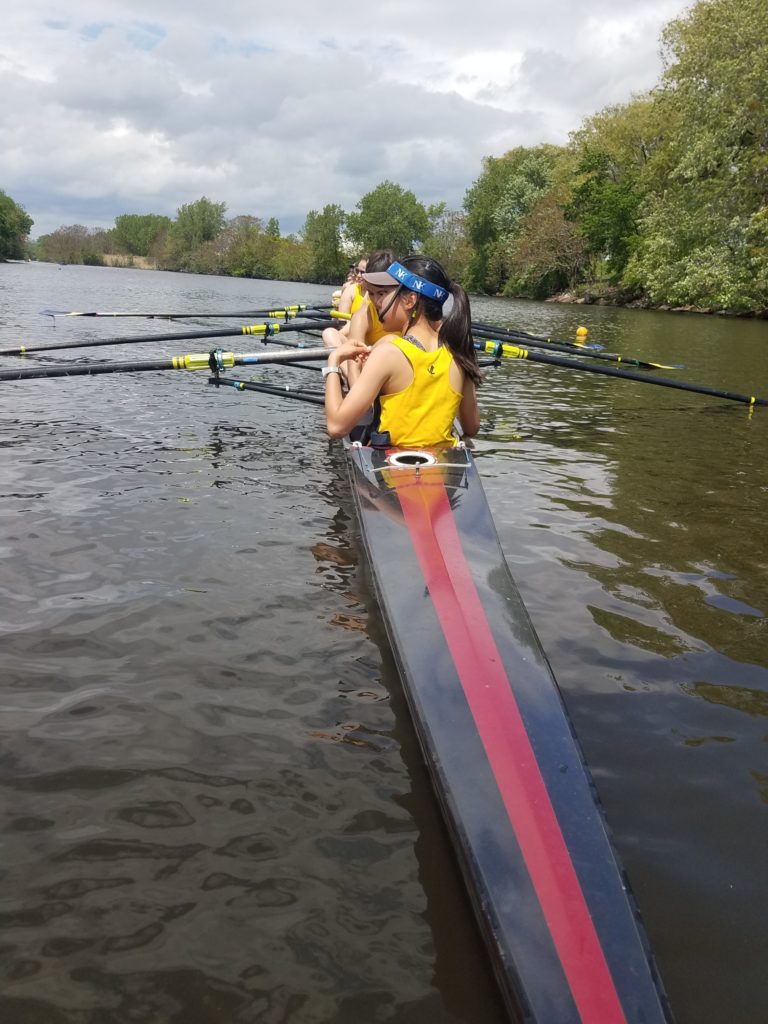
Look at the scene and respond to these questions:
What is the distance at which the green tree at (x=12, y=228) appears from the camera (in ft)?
370

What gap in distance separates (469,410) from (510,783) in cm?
340

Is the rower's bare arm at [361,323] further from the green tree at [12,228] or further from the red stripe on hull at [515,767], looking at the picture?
the green tree at [12,228]

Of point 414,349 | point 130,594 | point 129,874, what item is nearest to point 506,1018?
point 129,874

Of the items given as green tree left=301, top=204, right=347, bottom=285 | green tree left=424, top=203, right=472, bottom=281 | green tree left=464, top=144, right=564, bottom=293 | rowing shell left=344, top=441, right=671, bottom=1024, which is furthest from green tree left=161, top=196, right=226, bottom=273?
rowing shell left=344, top=441, right=671, bottom=1024

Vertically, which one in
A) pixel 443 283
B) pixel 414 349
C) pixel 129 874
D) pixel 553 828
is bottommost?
pixel 129 874

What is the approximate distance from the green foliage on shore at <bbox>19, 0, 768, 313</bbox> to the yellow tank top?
102ft

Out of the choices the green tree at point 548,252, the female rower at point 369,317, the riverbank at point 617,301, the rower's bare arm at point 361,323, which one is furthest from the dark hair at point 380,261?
the green tree at point 548,252

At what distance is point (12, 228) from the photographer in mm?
114812

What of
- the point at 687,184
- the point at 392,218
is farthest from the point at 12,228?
the point at 687,184

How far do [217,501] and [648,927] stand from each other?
4778 millimetres

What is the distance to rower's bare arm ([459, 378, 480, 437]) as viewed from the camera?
5164 millimetres

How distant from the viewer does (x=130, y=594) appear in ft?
14.8

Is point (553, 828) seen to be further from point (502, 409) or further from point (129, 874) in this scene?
point (502, 409)

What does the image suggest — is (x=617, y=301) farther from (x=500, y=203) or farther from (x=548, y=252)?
(x=500, y=203)
